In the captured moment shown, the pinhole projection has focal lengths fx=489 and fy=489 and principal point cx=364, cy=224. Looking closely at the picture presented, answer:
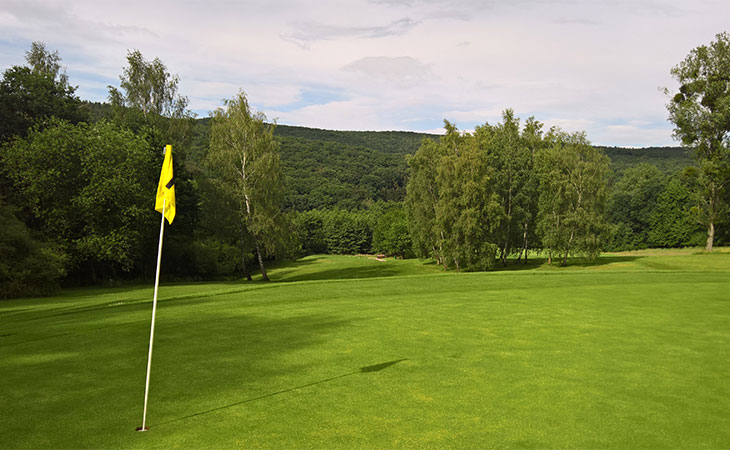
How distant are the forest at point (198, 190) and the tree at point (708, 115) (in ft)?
6.88

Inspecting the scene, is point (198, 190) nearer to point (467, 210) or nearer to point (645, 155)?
point (467, 210)

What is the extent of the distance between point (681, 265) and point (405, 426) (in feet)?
147

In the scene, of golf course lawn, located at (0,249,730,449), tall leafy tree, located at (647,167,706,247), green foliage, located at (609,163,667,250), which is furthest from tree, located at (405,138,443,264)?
green foliage, located at (609,163,667,250)

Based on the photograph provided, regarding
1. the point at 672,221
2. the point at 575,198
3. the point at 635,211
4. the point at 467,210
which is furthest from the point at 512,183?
the point at 635,211

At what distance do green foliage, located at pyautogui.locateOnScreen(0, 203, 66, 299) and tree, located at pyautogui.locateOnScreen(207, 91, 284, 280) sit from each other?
1424 cm

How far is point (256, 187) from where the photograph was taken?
39156mm

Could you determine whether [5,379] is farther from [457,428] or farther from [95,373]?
[457,428]

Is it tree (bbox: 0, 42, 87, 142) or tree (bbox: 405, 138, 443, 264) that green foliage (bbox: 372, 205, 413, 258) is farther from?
tree (bbox: 0, 42, 87, 142)

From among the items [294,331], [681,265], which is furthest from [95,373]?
[681,265]

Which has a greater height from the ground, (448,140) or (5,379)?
(448,140)

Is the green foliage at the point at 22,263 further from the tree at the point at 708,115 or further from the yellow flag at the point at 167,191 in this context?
the tree at the point at 708,115

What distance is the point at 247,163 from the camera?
128 feet

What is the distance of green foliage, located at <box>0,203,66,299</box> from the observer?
25094 mm

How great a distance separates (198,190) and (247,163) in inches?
338
